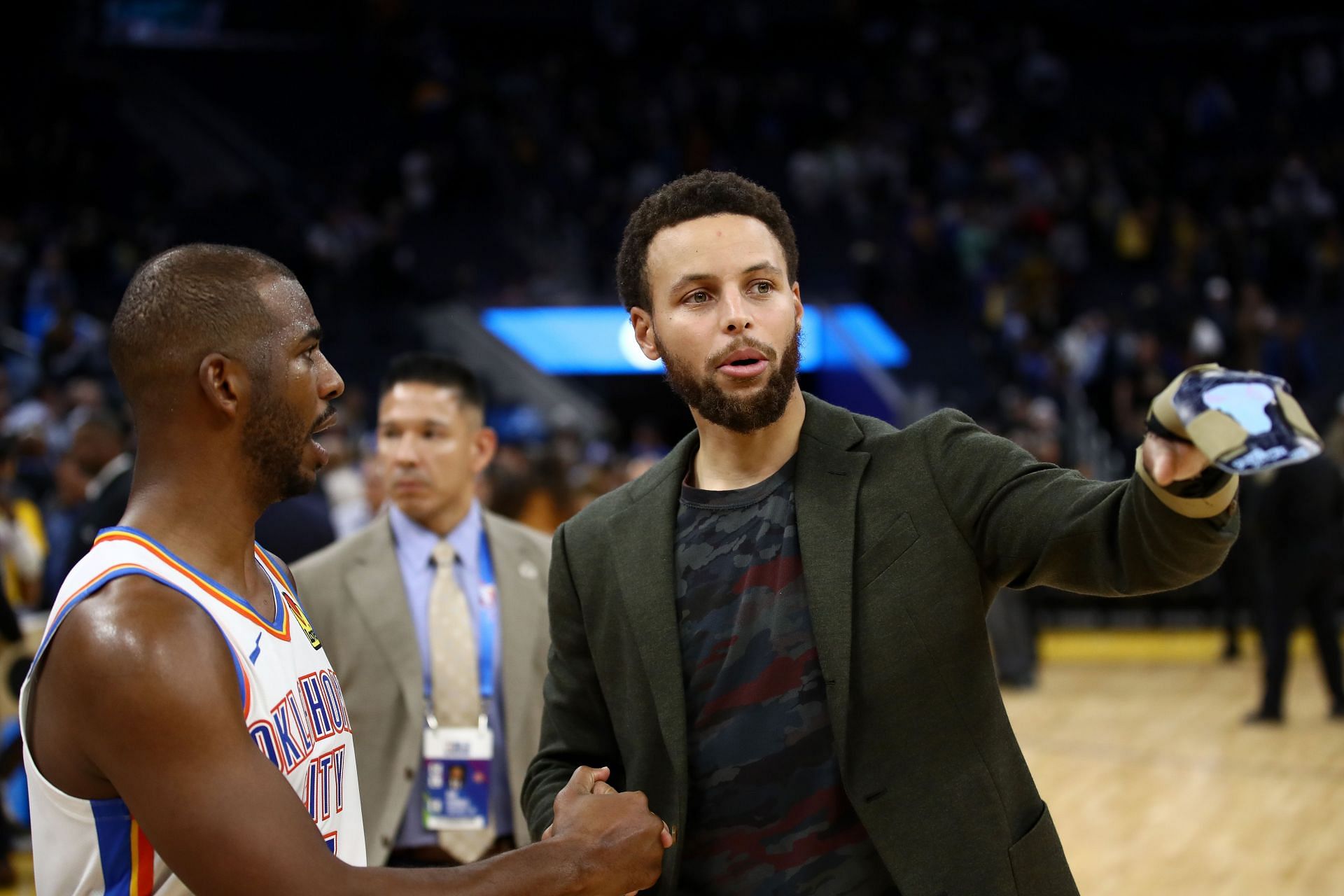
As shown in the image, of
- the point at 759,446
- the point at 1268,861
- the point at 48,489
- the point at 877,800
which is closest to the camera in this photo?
the point at 877,800

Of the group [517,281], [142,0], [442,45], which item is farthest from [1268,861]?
[142,0]

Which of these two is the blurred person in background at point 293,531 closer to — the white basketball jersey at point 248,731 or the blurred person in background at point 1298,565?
the white basketball jersey at point 248,731

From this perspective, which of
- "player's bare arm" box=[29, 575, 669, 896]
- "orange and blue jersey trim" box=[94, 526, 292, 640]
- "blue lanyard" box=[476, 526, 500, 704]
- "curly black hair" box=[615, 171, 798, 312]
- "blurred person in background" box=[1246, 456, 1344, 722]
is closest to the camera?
"player's bare arm" box=[29, 575, 669, 896]

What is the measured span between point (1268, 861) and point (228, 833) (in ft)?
19.6

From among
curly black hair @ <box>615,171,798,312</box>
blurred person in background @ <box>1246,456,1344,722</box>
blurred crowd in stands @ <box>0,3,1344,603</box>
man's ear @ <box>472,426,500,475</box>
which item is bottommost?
blurred person in background @ <box>1246,456,1344,722</box>

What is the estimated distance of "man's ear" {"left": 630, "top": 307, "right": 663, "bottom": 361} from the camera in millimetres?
2361

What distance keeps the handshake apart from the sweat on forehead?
0.83 m

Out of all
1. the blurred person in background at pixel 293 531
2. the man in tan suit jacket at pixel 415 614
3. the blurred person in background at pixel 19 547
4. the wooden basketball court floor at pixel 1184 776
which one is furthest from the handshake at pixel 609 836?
the blurred person in background at pixel 19 547

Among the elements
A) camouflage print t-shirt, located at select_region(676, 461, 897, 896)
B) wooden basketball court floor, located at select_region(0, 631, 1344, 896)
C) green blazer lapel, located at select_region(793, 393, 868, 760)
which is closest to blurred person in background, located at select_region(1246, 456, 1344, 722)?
wooden basketball court floor, located at select_region(0, 631, 1344, 896)

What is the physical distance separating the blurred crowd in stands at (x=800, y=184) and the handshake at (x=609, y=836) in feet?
29.9

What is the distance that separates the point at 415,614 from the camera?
3.54 metres

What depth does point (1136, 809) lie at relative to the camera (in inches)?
288

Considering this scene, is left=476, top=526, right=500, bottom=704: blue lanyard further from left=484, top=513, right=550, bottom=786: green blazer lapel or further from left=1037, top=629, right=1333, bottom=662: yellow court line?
left=1037, top=629, right=1333, bottom=662: yellow court line

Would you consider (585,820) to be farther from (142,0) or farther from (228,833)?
(142,0)
